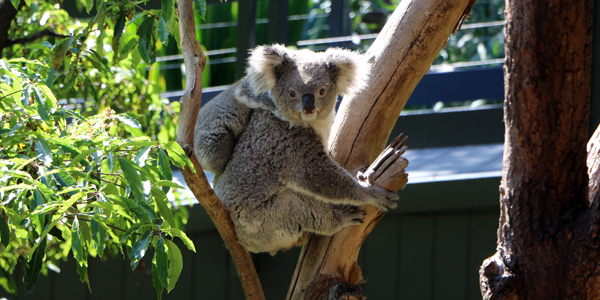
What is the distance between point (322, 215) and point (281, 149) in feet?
1.10

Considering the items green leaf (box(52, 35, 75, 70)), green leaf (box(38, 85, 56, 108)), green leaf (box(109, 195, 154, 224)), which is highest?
green leaf (box(52, 35, 75, 70))

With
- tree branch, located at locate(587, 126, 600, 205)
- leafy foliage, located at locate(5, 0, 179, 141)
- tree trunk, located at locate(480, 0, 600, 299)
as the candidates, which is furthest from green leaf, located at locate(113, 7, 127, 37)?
tree branch, located at locate(587, 126, 600, 205)

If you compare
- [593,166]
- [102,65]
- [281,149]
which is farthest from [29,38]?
[593,166]

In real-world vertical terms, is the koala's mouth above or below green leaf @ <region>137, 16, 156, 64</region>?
below

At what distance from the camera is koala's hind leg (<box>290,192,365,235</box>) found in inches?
89.4

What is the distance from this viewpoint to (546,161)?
1471 millimetres

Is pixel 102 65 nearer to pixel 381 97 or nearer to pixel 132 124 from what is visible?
pixel 132 124

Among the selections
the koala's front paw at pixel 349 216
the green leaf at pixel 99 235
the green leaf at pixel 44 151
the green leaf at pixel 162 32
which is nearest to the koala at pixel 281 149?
the koala's front paw at pixel 349 216

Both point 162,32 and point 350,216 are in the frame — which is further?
point 350,216

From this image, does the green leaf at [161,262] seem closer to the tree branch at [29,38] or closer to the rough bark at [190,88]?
the rough bark at [190,88]

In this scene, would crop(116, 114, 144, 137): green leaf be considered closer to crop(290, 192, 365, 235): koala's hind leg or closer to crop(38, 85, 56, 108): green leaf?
crop(38, 85, 56, 108): green leaf

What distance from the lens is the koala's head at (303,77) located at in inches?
90.4

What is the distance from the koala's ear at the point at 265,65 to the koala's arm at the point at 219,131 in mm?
143

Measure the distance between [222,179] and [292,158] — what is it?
341 mm
